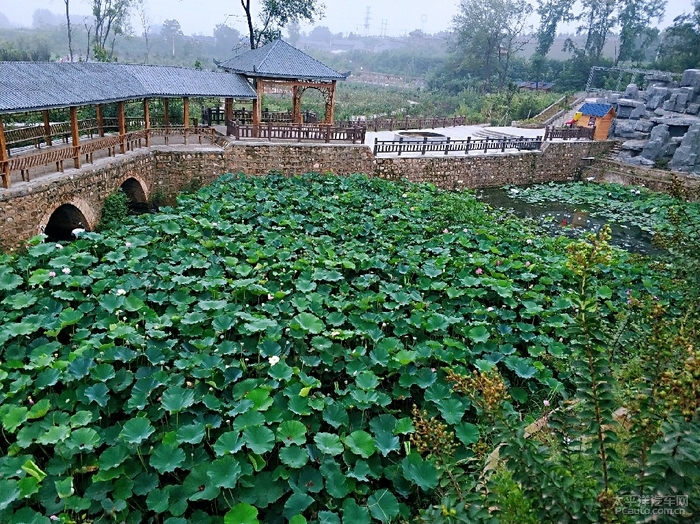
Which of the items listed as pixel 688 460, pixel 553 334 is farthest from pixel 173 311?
pixel 688 460

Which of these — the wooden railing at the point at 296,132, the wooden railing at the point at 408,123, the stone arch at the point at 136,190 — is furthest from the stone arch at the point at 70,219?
the wooden railing at the point at 408,123

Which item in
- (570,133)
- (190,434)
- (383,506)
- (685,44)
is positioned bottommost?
(383,506)

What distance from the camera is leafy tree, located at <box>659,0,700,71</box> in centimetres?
2753

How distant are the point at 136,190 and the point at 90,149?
226 cm

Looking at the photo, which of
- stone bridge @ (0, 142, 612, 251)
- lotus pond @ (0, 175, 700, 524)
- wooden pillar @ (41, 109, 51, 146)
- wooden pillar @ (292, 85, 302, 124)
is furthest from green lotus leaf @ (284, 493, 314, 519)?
wooden pillar @ (292, 85, 302, 124)

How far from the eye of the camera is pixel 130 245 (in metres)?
8.61

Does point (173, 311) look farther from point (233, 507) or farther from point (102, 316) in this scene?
point (233, 507)

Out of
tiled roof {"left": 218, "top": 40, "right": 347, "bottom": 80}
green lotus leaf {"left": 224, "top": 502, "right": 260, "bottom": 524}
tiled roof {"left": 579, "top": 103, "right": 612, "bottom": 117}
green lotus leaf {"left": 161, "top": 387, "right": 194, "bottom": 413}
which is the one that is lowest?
green lotus leaf {"left": 224, "top": 502, "right": 260, "bottom": 524}

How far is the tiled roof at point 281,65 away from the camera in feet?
50.2

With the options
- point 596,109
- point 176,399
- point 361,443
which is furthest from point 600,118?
point 176,399

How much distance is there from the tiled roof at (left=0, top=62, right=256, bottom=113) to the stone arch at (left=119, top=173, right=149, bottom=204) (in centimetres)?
226

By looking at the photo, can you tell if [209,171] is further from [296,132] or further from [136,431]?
[136,431]

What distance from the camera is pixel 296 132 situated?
1510 cm

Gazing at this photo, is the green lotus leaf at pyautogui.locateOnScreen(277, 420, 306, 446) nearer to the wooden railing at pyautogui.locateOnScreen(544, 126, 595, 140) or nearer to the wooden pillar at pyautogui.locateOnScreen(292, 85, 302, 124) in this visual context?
the wooden pillar at pyautogui.locateOnScreen(292, 85, 302, 124)
